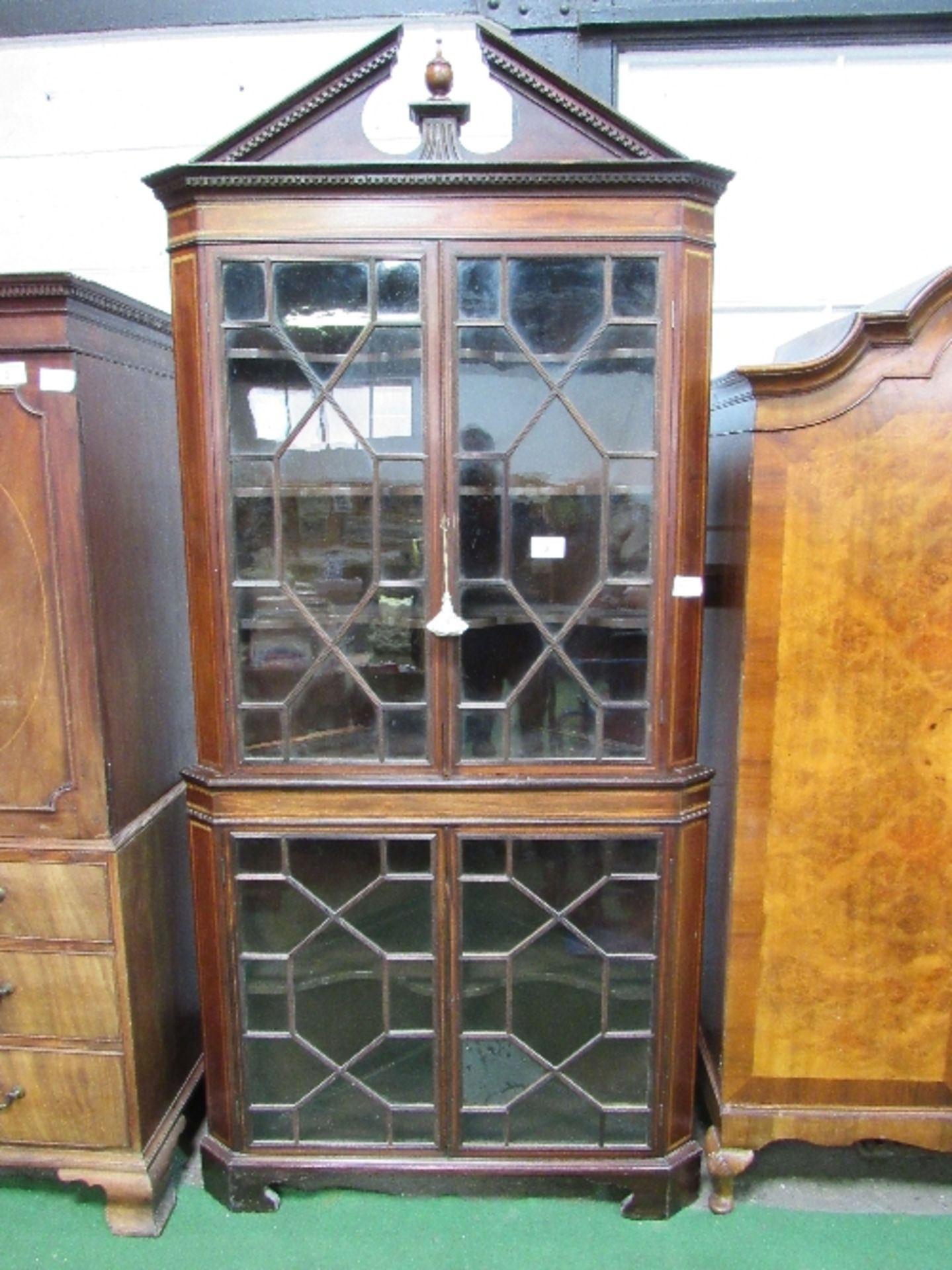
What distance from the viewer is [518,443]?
1516mm

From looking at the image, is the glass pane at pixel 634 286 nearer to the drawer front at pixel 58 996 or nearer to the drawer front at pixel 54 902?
the drawer front at pixel 54 902

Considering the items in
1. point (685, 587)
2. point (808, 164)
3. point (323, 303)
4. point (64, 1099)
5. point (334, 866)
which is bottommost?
point (64, 1099)

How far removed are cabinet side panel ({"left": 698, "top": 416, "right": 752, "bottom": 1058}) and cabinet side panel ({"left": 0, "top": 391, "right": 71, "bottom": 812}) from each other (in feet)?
4.16

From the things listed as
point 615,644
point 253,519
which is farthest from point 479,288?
point 615,644

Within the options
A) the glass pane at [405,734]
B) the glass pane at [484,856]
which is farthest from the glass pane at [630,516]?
the glass pane at [484,856]

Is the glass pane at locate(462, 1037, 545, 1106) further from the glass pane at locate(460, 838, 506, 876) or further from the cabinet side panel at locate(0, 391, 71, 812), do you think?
the cabinet side panel at locate(0, 391, 71, 812)

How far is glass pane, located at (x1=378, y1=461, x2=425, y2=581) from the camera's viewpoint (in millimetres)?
1525

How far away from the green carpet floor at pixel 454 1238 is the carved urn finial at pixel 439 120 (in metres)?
2.03

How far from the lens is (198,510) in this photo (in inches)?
60.8

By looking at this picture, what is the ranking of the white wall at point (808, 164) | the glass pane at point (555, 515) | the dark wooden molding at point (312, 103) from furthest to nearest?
1. the white wall at point (808, 164)
2. the glass pane at point (555, 515)
3. the dark wooden molding at point (312, 103)

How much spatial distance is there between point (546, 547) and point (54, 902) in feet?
3.84

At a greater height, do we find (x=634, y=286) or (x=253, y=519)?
(x=634, y=286)

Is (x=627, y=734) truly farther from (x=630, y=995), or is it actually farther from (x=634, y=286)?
(x=634, y=286)

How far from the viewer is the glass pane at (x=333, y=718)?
1.59 meters
